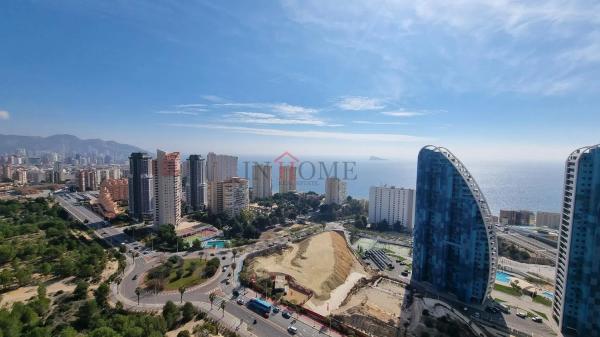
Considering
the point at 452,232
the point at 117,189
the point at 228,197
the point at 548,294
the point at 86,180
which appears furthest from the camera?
the point at 86,180

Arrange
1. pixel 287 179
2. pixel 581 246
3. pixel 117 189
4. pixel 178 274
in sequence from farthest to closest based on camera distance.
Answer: pixel 287 179, pixel 117 189, pixel 178 274, pixel 581 246

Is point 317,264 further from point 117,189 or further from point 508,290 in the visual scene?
point 117,189

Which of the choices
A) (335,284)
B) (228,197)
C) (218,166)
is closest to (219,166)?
(218,166)

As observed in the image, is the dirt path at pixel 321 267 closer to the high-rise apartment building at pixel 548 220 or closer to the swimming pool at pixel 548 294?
the swimming pool at pixel 548 294

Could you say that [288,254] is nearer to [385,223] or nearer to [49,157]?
[385,223]

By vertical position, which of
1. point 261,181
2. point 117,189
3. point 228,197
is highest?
point 261,181

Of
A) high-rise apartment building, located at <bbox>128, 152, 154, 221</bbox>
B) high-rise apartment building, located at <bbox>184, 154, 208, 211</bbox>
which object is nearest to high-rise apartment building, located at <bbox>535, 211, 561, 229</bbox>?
high-rise apartment building, located at <bbox>184, 154, 208, 211</bbox>
